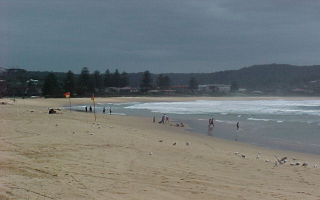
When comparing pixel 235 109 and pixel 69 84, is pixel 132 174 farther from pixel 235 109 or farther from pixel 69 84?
pixel 69 84

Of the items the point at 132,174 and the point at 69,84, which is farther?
the point at 69,84

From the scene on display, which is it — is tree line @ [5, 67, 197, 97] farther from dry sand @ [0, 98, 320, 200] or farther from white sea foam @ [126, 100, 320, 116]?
dry sand @ [0, 98, 320, 200]

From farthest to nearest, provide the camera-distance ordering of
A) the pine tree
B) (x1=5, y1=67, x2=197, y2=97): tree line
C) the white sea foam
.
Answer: the pine tree < (x1=5, y1=67, x2=197, y2=97): tree line < the white sea foam

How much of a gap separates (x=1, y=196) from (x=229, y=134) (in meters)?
16.3

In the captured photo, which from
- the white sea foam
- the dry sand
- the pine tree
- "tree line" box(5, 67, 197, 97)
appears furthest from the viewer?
the pine tree

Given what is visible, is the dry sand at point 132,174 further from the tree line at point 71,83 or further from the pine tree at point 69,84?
the pine tree at point 69,84

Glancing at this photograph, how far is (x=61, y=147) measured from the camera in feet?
32.5

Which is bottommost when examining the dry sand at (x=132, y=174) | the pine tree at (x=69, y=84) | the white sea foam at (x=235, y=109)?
the white sea foam at (x=235, y=109)

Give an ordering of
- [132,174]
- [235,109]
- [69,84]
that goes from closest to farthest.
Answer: [132,174], [235,109], [69,84]

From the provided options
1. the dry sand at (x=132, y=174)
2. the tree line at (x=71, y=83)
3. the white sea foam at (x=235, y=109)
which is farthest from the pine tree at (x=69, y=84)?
the dry sand at (x=132, y=174)

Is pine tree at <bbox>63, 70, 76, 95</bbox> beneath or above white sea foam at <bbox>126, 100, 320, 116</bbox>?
above

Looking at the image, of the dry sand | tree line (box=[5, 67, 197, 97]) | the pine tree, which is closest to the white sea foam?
tree line (box=[5, 67, 197, 97])

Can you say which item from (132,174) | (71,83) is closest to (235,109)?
(132,174)

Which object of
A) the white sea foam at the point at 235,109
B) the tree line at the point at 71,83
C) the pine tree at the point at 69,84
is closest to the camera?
the white sea foam at the point at 235,109
